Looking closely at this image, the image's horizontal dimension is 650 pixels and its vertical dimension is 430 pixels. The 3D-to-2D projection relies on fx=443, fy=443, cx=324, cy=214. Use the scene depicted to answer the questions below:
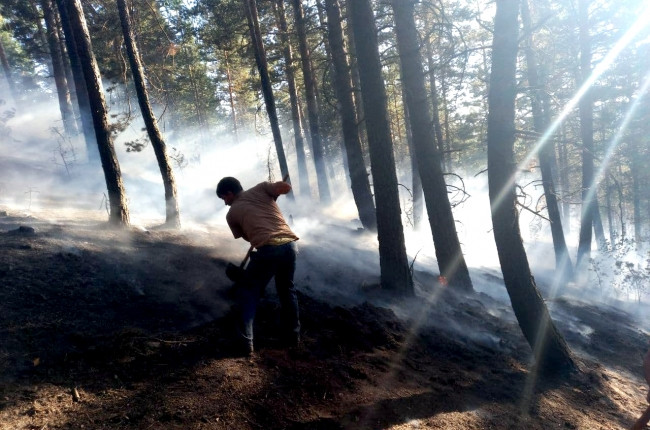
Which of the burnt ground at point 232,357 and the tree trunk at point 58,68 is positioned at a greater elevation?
the tree trunk at point 58,68

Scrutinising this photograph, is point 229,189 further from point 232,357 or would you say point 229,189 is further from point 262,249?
point 232,357

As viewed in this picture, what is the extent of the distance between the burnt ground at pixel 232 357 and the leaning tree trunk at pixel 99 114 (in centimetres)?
76

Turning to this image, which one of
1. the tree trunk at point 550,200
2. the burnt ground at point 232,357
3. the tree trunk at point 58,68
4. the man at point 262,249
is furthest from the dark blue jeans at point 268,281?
the tree trunk at point 58,68

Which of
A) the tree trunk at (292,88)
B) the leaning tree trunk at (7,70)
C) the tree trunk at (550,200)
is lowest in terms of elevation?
the tree trunk at (550,200)

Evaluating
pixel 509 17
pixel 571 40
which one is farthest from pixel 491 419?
pixel 571 40

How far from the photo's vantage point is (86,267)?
6.49 metres

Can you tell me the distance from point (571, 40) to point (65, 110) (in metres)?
23.2

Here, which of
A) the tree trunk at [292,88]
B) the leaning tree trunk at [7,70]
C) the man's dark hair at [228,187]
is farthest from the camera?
the leaning tree trunk at [7,70]

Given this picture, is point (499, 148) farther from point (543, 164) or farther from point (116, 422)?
point (543, 164)

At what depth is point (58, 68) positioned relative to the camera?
830 inches

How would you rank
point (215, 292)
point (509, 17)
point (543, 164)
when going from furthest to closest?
point (543, 164) < point (215, 292) < point (509, 17)

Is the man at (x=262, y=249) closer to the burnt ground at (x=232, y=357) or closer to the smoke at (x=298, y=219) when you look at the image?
the burnt ground at (x=232, y=357)

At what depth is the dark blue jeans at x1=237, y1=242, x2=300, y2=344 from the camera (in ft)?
15.9

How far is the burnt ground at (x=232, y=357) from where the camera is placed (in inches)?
152
